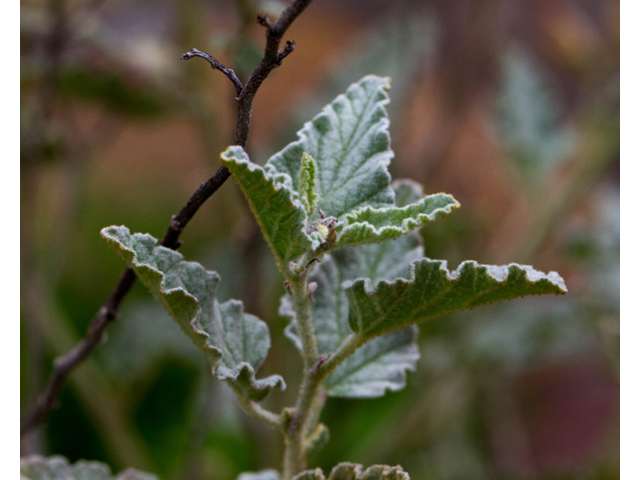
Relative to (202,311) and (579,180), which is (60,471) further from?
(579,180)

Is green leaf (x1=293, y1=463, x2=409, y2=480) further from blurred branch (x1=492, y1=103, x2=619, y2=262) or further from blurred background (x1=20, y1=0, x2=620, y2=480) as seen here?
blurred branch (x1=492, y1=103, x2=619, y2=262)

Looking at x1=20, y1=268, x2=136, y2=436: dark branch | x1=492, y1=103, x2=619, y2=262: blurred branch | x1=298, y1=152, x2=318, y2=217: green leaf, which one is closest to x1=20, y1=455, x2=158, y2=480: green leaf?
x1=20, y1=268, x2=136, y2=436: dark branch

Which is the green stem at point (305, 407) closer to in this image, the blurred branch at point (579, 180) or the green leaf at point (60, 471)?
the green leaf at point (60, 471)

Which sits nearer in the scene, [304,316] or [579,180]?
[304,316]

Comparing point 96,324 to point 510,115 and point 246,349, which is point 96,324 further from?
point 510,115

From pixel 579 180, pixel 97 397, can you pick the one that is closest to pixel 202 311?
pixel 97 397

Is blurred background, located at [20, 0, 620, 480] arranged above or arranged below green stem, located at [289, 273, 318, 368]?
above
